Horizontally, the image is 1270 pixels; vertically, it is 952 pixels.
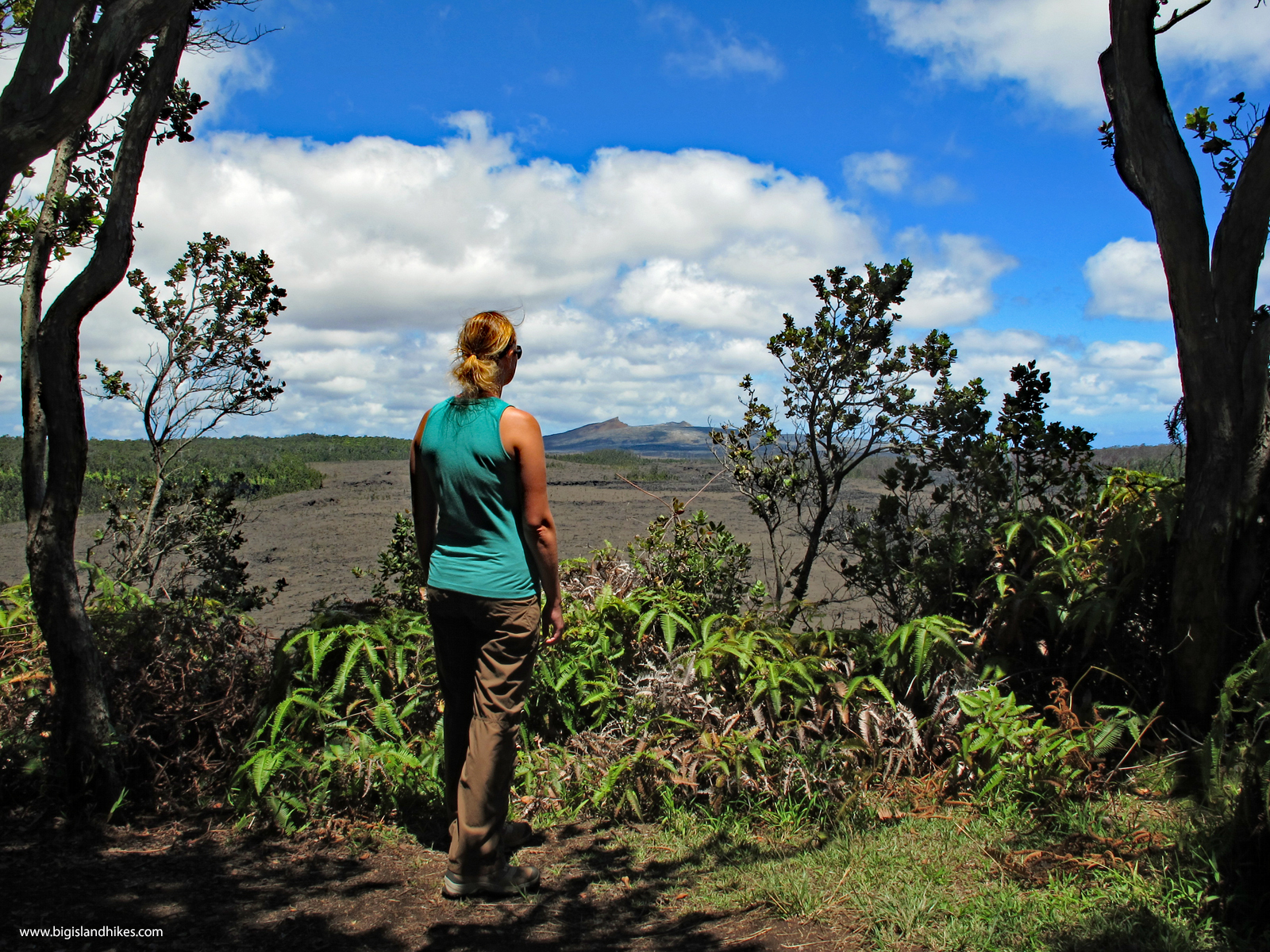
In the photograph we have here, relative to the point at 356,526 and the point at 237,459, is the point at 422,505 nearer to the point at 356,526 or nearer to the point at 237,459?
the point at 356,526

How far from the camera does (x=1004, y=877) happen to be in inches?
123

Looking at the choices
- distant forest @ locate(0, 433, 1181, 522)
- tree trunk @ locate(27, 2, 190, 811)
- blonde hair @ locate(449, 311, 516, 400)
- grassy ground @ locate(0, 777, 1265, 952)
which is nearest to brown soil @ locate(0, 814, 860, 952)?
grassy ground @ locate(0, 777, 1265, 952)

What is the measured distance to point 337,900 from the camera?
327 cm

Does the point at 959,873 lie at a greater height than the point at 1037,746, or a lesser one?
lesser

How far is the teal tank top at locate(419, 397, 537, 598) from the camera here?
11.0ft

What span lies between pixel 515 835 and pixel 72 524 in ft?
7.81

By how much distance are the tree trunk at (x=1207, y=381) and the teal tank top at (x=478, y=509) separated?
2.90 m

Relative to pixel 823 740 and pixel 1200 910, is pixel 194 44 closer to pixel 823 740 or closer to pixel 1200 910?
pixel 823 740

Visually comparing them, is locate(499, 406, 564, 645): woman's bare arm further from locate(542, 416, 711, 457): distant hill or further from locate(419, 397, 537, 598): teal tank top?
locate(542, 416, 711, 457): distant hill

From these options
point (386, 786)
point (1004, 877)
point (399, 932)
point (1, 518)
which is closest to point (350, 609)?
point (386, 786)

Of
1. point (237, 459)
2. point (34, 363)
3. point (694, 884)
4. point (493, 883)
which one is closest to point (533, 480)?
point (493, 883)

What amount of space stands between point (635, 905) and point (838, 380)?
12.6ft

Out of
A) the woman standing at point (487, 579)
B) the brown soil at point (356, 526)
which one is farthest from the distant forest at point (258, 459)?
the woman standing at point (487, 579)

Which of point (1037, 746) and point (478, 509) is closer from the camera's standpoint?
point (478, 509)
